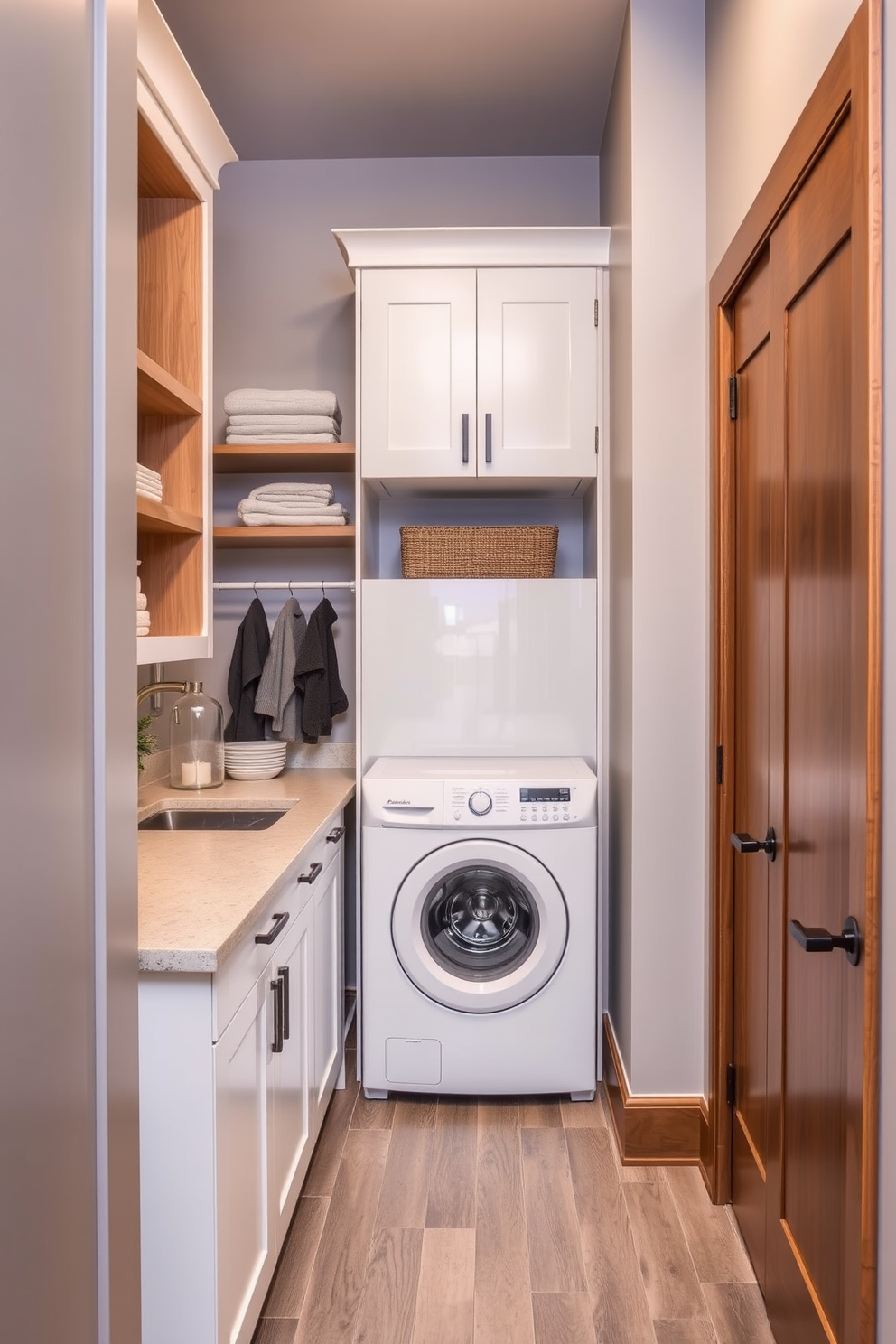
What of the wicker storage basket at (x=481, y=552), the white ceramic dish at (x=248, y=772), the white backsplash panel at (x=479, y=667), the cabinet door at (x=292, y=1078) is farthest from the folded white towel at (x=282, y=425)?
the cabinet door at (x=292, y=1078)

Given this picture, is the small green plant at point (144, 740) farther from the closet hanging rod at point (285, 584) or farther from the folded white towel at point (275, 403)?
the folded white towel at point (275, 403)

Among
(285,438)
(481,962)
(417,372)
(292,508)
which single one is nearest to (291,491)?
(292,508)

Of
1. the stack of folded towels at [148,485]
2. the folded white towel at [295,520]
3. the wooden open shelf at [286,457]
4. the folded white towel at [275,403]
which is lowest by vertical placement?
the stack of folded towels at [148,485]

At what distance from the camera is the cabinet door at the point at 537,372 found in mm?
2660

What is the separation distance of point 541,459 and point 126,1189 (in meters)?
2.28

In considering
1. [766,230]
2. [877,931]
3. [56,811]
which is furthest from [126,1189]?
[766,230]

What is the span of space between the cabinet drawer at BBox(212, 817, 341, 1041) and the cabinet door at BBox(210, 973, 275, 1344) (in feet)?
0.11

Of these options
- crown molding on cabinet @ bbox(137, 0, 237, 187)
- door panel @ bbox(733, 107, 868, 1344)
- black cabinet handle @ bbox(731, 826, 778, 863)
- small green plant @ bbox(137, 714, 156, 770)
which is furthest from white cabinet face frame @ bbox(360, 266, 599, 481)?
black cabinet handle @ bbox(731, 826, 778, 863)

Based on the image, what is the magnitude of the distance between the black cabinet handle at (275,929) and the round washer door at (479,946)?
2.46 ft

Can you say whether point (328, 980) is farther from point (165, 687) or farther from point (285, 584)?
point (285, 584)

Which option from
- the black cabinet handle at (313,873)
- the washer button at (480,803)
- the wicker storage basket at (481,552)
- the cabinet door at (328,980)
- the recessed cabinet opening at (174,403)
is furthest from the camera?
the wicker storage basket at (481,552)

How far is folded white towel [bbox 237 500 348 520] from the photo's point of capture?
2807 millimetres

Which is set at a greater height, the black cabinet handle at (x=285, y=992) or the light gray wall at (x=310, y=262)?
the light gray wall at (x=310, y=262)

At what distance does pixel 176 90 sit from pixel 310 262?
4.24ft
